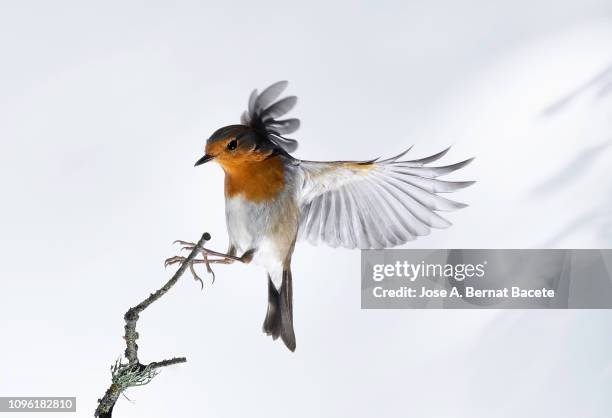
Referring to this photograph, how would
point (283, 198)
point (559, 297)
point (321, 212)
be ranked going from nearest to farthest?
point (283, 198) < point (321, 212) < point (559, 297)

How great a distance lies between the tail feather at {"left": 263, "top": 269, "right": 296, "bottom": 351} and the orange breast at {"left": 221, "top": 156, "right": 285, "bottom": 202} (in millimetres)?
137

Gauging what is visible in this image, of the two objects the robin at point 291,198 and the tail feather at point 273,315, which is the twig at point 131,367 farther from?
the tail feather at point 273,315

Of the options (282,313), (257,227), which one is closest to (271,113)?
(257,227)

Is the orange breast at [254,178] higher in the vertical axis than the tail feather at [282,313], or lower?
higher

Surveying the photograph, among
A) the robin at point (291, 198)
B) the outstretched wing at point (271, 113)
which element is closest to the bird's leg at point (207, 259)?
the robin at point (291, 198)

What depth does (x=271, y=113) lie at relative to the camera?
3.30 feet

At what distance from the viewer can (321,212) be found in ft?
3.69

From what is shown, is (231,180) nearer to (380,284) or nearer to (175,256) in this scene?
(175,256)

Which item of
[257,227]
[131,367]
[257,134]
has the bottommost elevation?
[131,367]

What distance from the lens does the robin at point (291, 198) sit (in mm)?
989

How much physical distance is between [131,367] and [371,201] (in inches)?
17.6

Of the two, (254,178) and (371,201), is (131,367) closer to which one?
(254,178)

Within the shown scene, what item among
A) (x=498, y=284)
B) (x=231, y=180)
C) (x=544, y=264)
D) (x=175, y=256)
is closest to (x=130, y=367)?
(x=175, y=256)

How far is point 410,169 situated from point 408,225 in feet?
0.30
